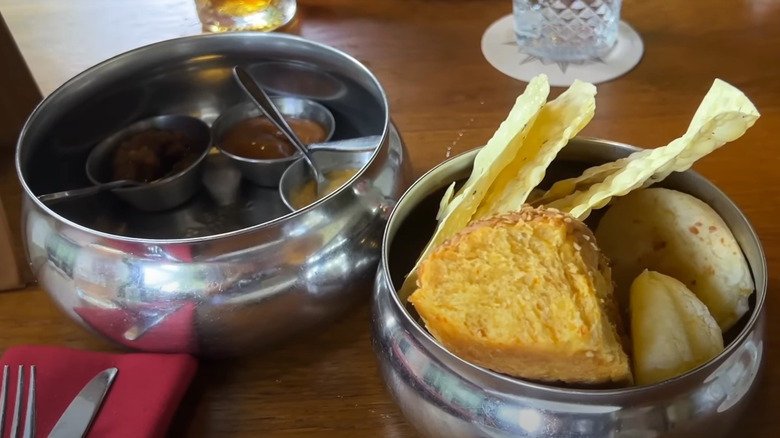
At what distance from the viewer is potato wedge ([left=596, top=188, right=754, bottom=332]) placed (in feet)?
1.18

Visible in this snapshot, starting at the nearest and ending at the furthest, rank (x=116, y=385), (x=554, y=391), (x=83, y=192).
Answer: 1. (x=554, y=391)
2. (x=116, y=385)
3. (x=83, y=192)

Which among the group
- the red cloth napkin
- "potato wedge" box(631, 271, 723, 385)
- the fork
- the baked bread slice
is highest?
the baked bread slice

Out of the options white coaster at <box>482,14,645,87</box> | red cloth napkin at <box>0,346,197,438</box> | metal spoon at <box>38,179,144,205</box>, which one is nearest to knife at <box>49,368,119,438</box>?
red cloth napkin at <box>0,346,197,438</box>

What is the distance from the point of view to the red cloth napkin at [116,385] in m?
0.39

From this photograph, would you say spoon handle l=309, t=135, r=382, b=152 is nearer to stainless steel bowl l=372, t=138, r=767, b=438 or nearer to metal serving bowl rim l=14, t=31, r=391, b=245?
metal serving bowl rim l=14, t=31, r=391, b=245

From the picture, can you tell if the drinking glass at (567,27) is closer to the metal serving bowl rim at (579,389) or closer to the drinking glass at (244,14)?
the drinking glass at (244,14)

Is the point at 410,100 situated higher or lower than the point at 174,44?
lower

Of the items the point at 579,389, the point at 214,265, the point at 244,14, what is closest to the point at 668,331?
the point at 579,389

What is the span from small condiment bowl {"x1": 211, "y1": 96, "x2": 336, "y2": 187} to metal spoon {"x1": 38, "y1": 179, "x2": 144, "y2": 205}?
0.25 ft

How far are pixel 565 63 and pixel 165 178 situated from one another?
0.38 meters

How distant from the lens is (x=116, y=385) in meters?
0.41

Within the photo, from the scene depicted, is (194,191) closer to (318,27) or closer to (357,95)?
(357,95)

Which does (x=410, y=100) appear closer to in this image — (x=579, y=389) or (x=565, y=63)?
(x=565, y=63)

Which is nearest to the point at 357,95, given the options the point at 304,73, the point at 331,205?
the point at 304,73
